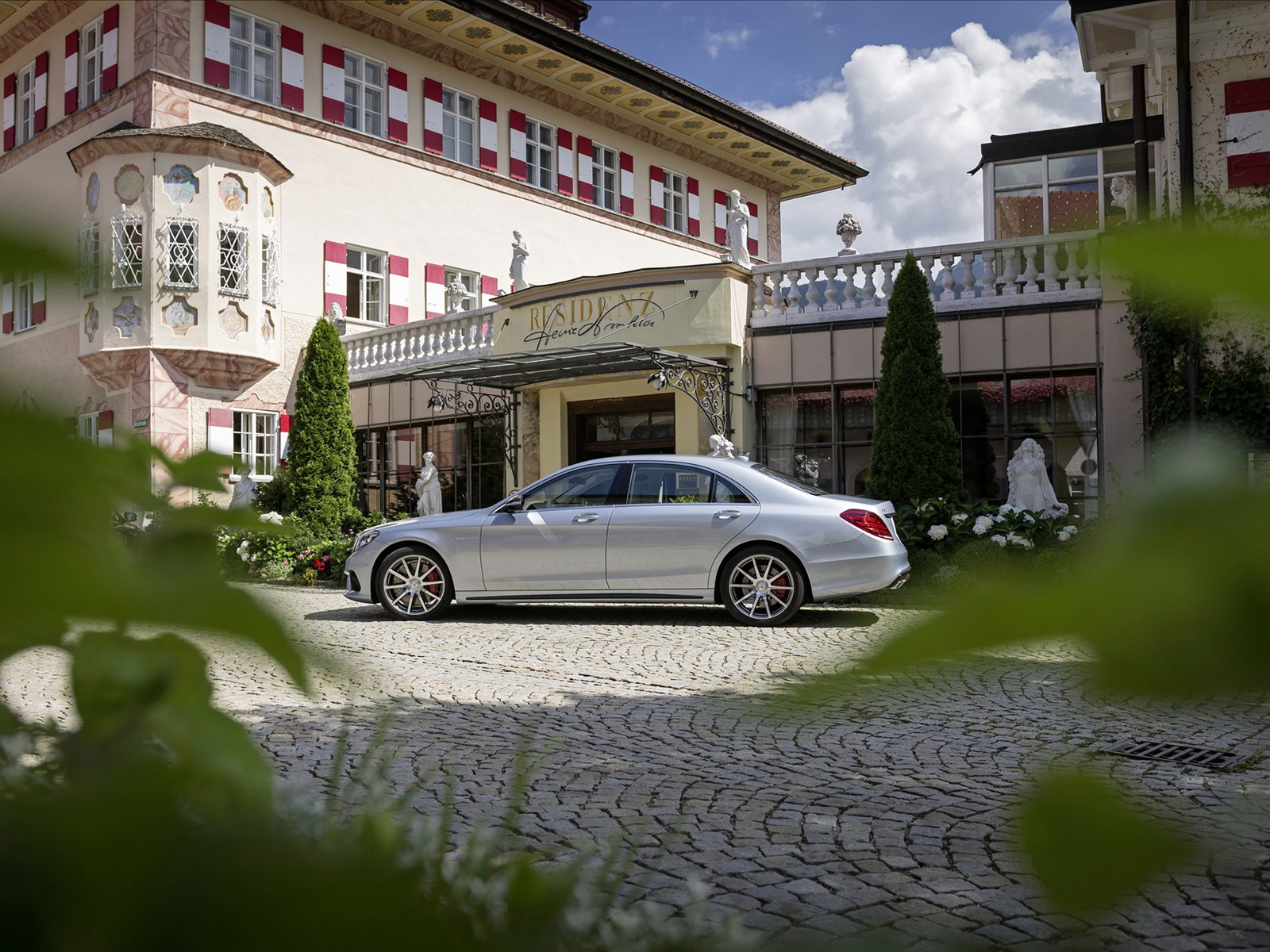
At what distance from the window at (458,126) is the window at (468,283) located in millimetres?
2358

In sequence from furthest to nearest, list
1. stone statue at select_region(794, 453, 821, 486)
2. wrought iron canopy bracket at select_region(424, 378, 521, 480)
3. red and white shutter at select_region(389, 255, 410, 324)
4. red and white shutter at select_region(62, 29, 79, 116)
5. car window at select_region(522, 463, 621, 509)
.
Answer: red and white shutter at select_region(389, 255, 410, 324), red and white shutter at select_region(62, 29, 79, 116), wrought iron canopy bracket at select_region(424, 378, 521, 480), stone statue at select_region(794, 453, 821, 486), car window at select_region(522, 463, 621, 509)

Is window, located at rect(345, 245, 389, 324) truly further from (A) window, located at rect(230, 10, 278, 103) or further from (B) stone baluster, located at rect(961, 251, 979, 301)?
(B) stone baluster, located at rect(961, 251, 979, 301)

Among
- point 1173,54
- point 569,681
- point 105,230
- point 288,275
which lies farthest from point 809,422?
point 105,230

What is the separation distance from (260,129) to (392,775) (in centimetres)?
1941

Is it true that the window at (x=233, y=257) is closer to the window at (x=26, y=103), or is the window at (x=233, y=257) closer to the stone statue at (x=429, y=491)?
the stone statue at (x=429, y=491)

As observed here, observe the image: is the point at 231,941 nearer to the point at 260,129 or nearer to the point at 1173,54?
the point at 1173,54

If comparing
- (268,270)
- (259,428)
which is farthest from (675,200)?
(259,428)

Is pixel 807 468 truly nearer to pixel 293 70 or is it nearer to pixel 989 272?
pixel 989 272

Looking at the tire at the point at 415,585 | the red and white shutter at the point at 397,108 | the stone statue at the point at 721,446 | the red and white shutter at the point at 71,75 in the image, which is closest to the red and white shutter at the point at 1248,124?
the stone statue at the point at 721,446

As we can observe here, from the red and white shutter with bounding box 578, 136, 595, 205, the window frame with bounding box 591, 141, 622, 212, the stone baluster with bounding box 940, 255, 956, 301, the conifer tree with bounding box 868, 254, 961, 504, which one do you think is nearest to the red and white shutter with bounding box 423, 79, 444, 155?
the red and white shutter with bounding box 578, 136, 595, 205

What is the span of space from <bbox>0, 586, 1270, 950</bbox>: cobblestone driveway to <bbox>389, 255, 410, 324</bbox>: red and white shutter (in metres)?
14.1

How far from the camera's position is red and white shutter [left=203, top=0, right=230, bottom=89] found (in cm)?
2041

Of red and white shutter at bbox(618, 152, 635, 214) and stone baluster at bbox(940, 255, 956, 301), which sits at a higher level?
red and white shutter at bbox(618, 152, 635, 214)

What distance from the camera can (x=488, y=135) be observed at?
82.4 feet
